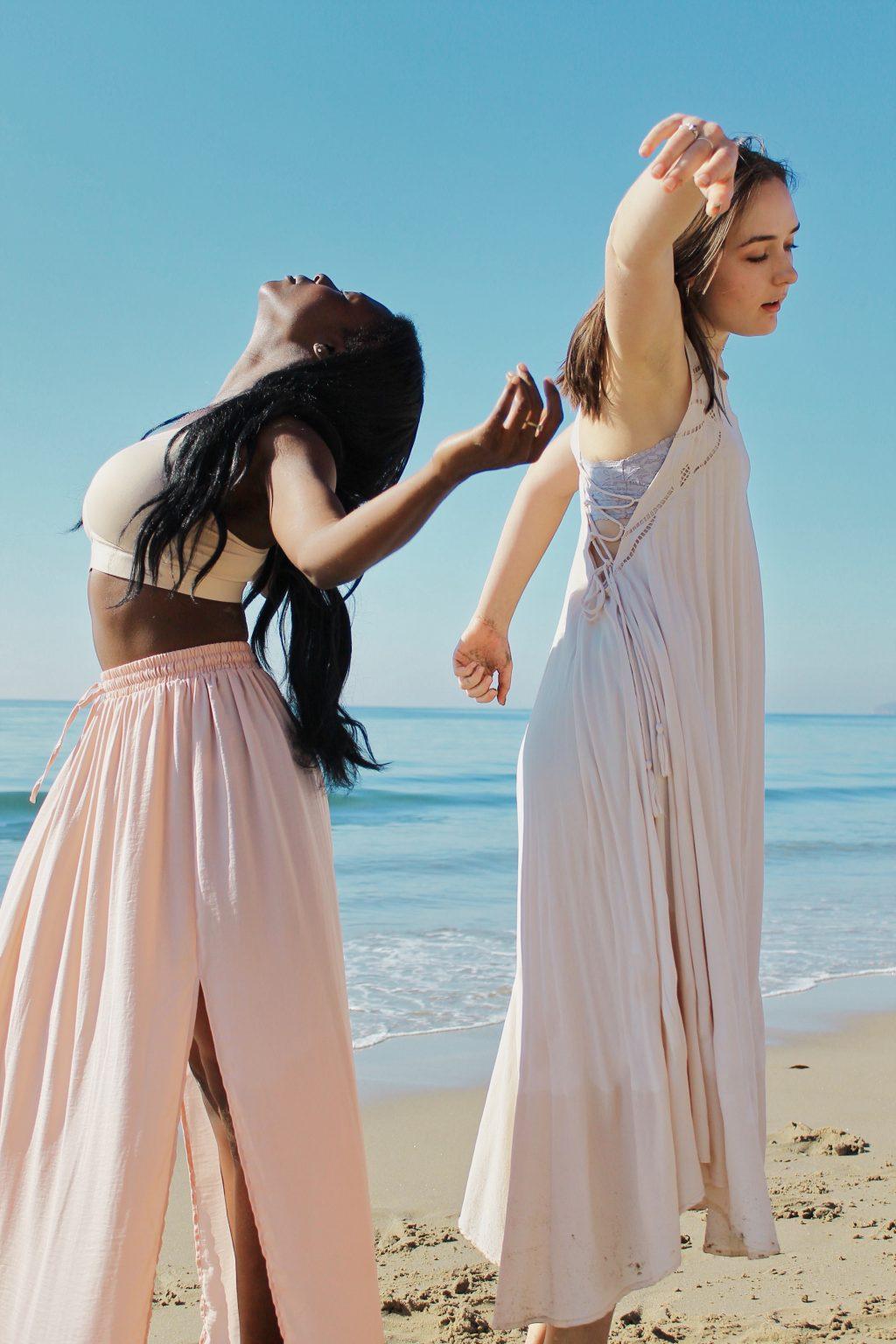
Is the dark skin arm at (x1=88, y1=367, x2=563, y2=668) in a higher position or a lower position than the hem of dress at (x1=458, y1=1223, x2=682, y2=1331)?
higher

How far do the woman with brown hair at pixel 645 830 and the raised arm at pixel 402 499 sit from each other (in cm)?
51

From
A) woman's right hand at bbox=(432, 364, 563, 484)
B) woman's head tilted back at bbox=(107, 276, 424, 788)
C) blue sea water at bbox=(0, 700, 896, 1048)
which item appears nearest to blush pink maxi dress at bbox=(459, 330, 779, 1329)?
woman's head tilted back at bbox=(107, 276, 424, 788)

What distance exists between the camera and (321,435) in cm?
210

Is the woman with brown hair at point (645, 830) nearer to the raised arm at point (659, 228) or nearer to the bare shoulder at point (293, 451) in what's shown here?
the raised arm at point (659, 228)

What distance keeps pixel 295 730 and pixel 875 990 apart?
4.92 meters

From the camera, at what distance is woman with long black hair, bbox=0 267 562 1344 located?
1.84 meters

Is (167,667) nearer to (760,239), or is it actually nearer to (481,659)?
(481,659)

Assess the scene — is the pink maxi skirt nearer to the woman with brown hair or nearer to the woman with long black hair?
the woman with long black hair

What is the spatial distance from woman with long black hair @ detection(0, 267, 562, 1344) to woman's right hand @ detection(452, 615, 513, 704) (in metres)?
0.40

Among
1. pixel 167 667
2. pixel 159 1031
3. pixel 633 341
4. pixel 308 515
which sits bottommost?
pixel 159 1031

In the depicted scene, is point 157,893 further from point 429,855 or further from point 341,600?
point 429,855

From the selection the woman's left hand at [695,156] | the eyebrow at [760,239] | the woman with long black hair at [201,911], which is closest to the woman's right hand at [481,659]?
the woman with long black hair at [201,911]

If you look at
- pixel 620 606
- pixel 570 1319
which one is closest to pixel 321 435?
pixel 620 606

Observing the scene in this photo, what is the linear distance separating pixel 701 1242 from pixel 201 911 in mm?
1984
